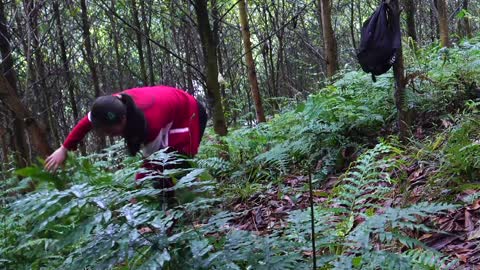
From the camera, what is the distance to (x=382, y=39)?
3945mm

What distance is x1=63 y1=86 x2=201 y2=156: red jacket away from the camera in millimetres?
3430

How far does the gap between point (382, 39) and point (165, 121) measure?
191 centimetres

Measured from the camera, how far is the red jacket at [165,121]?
3430 mm

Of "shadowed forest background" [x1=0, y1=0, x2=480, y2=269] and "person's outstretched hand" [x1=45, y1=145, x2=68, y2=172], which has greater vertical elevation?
"person's outstretched hand" [x1=45, y1=145, x2=68, y2=172]

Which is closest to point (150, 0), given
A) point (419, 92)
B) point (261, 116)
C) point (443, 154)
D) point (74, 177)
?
point (261, 116)

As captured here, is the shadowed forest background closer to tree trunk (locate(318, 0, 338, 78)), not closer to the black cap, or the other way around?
tree trunk (locate(318, 0, 338, 78))

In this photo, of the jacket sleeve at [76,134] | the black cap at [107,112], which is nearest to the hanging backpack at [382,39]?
the black cap at [107,112]

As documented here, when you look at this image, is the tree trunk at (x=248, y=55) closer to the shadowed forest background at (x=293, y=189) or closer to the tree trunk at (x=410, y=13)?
the shadowed forest background at (x=293, y=189)

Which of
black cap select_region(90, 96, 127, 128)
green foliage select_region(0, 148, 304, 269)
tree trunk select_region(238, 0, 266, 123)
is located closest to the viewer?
green foliage select_region(0, 148, 304, 269)

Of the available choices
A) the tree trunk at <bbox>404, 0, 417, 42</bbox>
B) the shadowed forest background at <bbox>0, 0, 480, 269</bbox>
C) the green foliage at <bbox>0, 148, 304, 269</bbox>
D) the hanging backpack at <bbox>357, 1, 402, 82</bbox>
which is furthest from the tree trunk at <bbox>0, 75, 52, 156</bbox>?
the tree trunk at <bbox>404, 0, 417, 42</bbox>

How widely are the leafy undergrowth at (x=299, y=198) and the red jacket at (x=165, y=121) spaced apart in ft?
0.83

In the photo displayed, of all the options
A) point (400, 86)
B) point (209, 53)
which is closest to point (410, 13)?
point (400, 86)

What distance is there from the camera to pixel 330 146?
479 cm

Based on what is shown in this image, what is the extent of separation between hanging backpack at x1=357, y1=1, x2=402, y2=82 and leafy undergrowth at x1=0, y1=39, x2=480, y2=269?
0.33m
